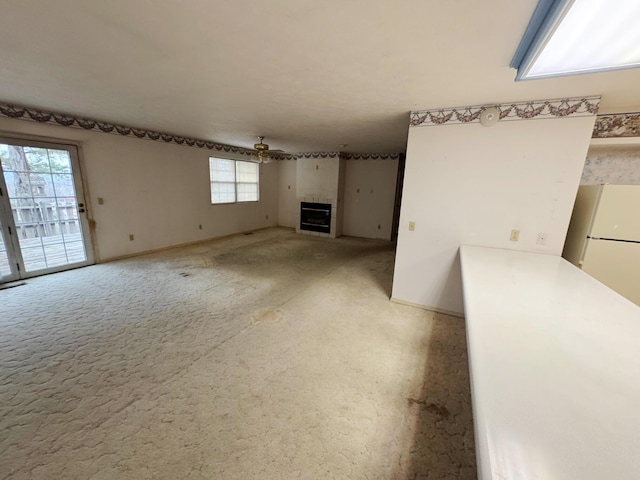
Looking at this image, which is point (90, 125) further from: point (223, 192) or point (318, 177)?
point (318, 177)

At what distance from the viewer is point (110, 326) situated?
2434mm

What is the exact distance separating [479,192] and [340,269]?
7.88ft

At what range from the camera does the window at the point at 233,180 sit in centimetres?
607

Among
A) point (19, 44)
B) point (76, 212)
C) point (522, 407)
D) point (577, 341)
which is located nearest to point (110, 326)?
point (19, 44)

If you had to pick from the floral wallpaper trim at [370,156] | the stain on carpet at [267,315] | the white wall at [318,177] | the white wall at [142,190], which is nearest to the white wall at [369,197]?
the floral wallpaper trim at [370,156]

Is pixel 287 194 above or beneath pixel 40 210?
above

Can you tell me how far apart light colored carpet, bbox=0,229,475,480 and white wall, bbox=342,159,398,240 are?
3.68m

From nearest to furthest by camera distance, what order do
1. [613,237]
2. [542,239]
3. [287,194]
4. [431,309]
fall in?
1. [613,237]
2. [542,239]
3. [431,309]
4. [287,194]

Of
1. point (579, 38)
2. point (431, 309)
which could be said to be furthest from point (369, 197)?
point (579, 38)

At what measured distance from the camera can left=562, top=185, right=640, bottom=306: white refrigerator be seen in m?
2.18

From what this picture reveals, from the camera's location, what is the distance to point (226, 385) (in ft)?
5.91

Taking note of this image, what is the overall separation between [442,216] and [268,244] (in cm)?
402

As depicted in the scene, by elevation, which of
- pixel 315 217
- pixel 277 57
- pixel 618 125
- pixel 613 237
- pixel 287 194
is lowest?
pixel 315 217

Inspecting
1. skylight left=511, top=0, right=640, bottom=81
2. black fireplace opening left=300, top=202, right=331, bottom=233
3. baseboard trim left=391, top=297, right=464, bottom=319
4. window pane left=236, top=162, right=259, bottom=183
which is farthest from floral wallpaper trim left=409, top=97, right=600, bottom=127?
window pane left=236, top=162, right=259, bottom=183
